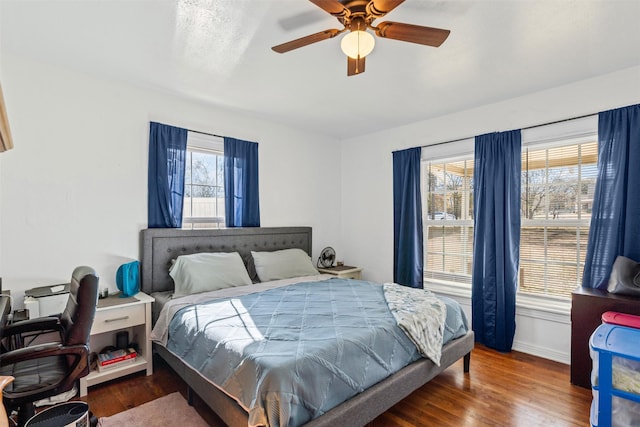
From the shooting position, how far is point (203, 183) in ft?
11.8

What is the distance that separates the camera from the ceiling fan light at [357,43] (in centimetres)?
180

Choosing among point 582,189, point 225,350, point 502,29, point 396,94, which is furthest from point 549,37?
point 225,350

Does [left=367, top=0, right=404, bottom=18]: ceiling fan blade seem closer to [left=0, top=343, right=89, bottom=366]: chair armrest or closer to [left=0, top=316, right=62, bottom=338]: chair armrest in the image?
[left=0, top=343, right=89, bottom=366]: chair armrest

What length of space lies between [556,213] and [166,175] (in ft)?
12.7

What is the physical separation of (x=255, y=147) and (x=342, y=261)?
85.3 inches

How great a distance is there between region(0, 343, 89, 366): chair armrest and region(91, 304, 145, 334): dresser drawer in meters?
0.86

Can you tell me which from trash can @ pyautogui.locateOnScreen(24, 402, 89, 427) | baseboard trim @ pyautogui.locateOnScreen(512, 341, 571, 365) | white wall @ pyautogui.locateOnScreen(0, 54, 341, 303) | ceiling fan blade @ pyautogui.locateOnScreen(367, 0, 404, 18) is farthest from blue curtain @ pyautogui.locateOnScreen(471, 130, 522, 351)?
trash can @ pyautogui.locateOnScreen(24, 402, 89, 427)

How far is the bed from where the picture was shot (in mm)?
1746

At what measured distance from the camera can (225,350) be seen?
1.85 metres

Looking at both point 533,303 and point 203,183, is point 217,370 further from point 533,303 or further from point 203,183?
point 533,303

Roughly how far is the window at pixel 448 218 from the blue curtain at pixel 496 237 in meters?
0.30

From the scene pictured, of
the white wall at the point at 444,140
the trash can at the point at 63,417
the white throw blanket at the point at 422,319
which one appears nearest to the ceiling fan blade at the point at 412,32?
the white throw blanket at the point at 422,319

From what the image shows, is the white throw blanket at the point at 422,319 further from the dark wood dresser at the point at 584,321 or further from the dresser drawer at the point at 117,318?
the dresser drawer at the point at 117,318

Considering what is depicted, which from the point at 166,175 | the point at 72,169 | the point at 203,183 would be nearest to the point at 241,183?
the point at 203,183
